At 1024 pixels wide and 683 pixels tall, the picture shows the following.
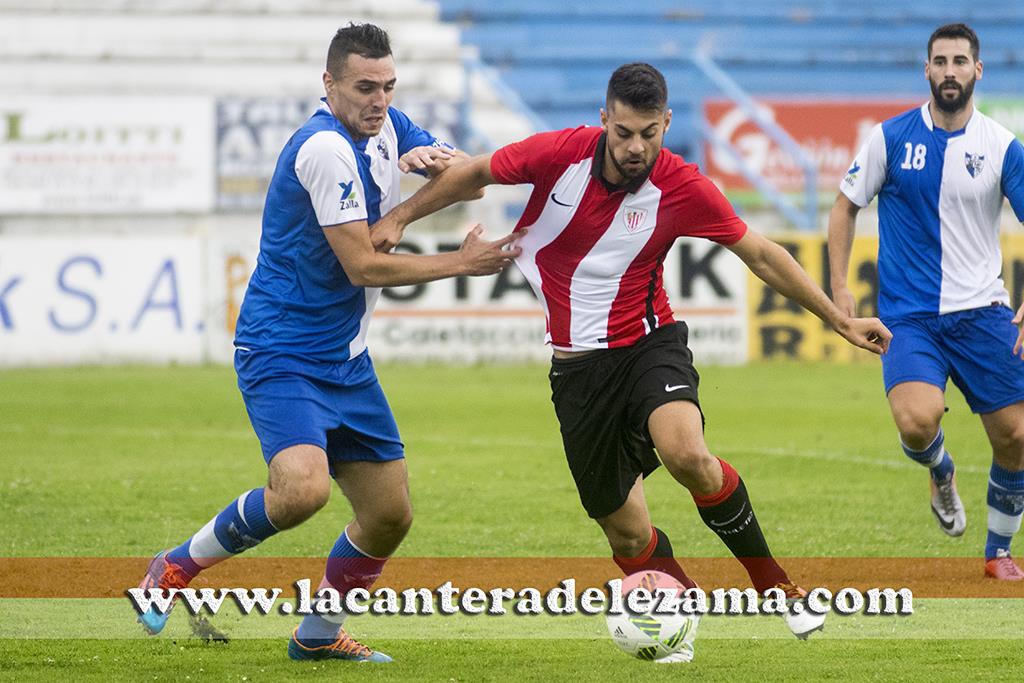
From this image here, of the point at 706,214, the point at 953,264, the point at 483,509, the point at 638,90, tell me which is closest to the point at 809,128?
the point at 483,509

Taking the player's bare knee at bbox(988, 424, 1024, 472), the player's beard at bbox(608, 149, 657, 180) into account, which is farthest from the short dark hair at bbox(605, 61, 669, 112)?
the player's bare knee at bbox(988, 424, 1024, 472)

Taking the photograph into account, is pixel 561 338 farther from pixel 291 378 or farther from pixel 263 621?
pixel 263 621

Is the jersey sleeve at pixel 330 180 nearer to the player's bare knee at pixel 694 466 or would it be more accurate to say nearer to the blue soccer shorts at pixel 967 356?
the player's bare knee at pixel 694 466

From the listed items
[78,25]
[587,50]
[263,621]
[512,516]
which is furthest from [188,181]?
[263,621]

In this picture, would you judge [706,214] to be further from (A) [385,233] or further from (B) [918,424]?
(B) [918,424]

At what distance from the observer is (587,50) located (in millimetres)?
24719

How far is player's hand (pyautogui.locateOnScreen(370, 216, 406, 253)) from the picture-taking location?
5.93 metres

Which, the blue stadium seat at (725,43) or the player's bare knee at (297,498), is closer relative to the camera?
the player's bare knee at (297,498)

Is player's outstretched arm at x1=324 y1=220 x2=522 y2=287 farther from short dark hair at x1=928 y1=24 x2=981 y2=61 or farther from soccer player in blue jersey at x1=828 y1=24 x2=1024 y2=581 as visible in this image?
short dark hair at x1=928 y1=24 x2=981 y2=61

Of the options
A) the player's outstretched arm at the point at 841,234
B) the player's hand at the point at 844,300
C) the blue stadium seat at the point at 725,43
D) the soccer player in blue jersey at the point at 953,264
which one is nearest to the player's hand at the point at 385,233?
the player's hand at the point at 844,300

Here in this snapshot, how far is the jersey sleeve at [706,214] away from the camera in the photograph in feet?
20.0

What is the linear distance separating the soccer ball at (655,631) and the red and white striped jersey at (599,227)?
1.05 m

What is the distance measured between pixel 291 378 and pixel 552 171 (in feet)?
4.24

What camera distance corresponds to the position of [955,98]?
753 centimetres
